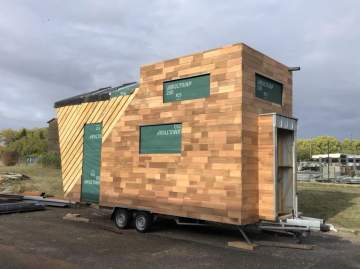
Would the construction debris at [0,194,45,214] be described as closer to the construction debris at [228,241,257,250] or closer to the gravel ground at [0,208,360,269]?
the gravel ground at [0,208,360,269]

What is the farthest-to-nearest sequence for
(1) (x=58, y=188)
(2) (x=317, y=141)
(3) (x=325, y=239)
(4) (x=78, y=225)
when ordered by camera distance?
(2) (x=317, y=141) < (1) (x=58, y=188) < (4) (x=78, y=225) < (3) (x=325, y=239)

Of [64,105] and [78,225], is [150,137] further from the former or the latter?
[64,105]

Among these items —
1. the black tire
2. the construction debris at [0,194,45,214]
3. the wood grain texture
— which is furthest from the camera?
the construction debris at [0,194,45,214]

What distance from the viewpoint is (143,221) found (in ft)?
36.0

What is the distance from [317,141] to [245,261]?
402 feet

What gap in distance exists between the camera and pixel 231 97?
925 centimetres

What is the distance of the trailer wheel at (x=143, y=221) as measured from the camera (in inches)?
429

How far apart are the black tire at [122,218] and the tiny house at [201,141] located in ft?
0.09

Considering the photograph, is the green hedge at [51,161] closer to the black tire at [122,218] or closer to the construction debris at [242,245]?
the black tire at [122,218]

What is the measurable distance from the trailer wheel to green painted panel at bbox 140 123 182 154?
1650mm

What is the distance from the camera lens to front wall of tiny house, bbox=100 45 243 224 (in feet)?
30.1

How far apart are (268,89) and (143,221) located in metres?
4.65

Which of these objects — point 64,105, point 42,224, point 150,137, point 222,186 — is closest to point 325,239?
point 222,186

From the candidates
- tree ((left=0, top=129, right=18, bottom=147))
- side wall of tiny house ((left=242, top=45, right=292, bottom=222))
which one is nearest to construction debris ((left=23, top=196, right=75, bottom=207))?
side wall of tiny house ((left=242, top=45, right=292, bottom=222))
